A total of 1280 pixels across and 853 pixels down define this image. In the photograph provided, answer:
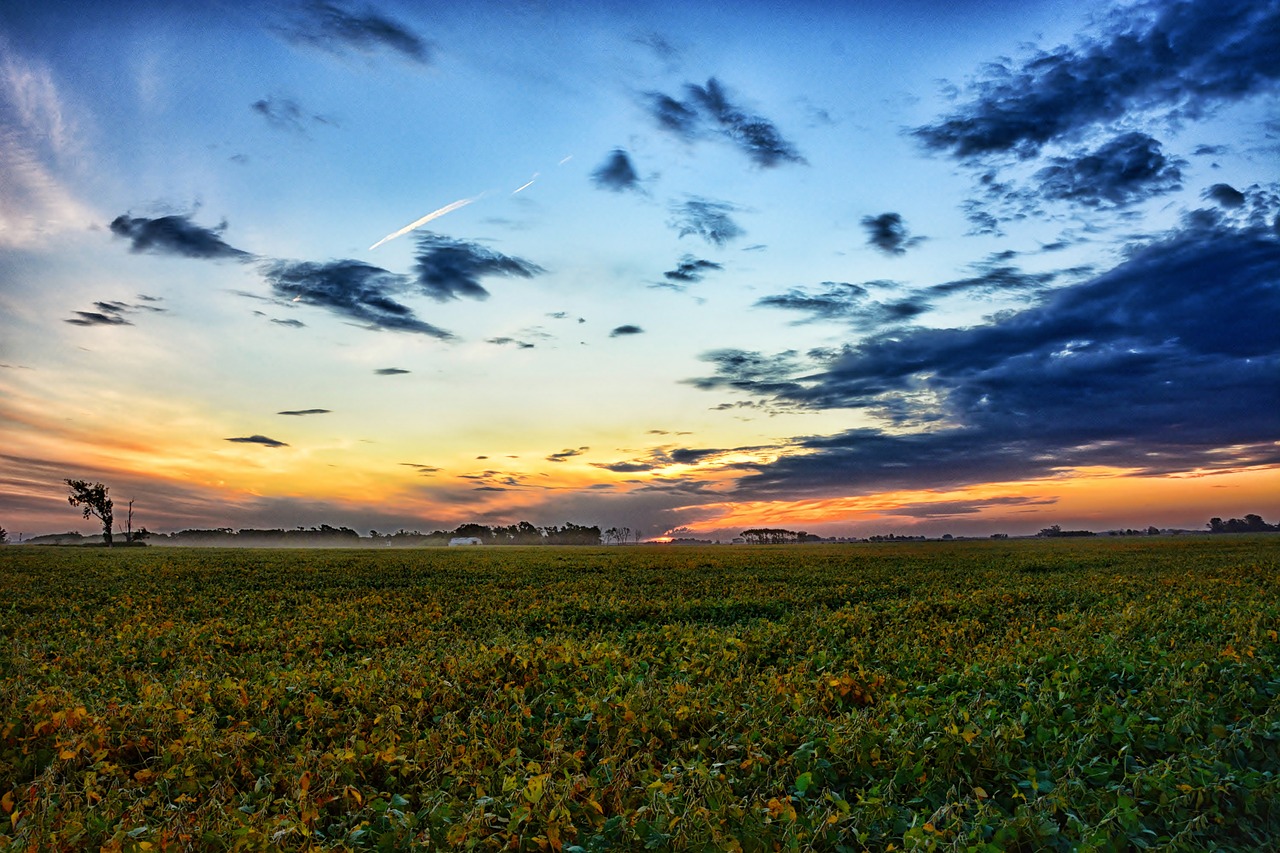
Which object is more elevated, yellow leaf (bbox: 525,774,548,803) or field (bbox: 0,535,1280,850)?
yellow leaf (bbox: 525,774,548,803)

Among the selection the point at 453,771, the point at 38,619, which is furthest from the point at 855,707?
the point at 38,619

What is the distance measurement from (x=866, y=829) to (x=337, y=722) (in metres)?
6.22

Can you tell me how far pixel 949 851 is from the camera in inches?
208

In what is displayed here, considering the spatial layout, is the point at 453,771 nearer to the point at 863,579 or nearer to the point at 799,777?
the point at 799,777

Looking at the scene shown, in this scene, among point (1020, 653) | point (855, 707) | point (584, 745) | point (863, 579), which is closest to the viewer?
point (584, 745)

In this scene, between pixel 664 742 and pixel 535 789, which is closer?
pixel 535 789

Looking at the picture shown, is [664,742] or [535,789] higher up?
[535,789]

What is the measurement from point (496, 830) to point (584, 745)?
232 centimetres

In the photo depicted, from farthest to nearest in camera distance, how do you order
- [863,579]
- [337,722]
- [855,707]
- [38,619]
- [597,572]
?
[597,572]
[863,579]
[38,619]
[855,707]
[337,722]

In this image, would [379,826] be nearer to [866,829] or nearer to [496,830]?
[496,830]

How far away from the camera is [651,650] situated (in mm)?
Answer: 12773


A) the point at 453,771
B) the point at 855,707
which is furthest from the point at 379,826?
the point at 855,707

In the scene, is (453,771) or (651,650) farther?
(651,650)

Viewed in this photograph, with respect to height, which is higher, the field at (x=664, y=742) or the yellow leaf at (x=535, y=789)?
the yellow leaf at (x=535, y=789)
